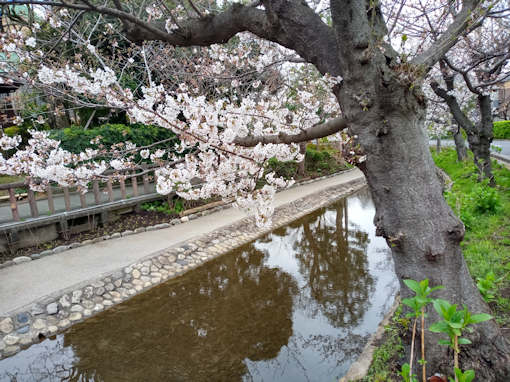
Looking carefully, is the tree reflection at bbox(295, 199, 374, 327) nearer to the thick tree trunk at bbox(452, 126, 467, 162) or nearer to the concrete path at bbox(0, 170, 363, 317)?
the concrete path at bbox(0, 170, 363, 317)

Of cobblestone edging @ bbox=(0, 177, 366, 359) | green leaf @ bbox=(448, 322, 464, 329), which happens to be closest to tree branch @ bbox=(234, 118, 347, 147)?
green leaf @ bbox=(448, 322, 464, 329)

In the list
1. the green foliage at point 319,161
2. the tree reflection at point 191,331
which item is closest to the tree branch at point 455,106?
the tree reflection at point 191,331

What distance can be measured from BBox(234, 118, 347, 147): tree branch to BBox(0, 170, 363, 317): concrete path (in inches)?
150

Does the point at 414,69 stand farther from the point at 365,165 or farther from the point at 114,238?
the point at 114,238

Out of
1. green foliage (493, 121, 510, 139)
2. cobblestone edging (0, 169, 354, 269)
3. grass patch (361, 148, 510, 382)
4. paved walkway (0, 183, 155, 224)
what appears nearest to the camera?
grass patch (361, 148, 510, 382)

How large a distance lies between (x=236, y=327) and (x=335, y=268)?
2373 millimetres

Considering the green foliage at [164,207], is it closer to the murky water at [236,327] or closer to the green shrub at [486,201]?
the murky water at [236,327]

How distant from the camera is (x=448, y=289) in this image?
6.59 feet

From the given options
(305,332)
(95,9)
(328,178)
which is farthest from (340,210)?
(95,9)

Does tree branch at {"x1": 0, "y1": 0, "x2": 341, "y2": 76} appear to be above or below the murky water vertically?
above

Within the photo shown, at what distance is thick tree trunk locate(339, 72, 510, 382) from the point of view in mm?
1922

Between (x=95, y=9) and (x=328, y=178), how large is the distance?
12342 millimetres

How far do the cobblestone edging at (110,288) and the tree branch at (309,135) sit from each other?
361 cm

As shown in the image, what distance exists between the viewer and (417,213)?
6.48 feet
